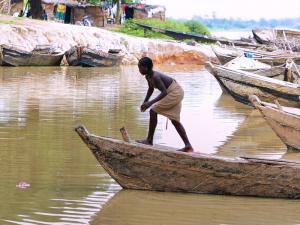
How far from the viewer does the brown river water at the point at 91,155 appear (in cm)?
786

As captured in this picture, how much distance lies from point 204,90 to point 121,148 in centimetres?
1508

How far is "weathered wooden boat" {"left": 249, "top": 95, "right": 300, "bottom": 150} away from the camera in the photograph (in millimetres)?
11258

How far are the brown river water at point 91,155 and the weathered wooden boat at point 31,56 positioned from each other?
225 inches

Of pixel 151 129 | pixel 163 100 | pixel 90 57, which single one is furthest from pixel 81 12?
pixel 151 129

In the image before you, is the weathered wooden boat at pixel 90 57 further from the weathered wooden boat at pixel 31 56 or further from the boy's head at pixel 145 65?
the boy's head at pixel 145 65

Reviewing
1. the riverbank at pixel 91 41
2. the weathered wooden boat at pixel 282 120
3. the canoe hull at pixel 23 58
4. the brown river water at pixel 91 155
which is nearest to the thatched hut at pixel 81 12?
the riverbank at pixel 91 41

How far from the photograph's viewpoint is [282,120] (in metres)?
11.3

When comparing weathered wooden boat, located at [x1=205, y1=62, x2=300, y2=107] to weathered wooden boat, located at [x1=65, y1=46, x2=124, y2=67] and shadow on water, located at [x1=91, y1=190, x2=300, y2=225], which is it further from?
weathered wooden boat, located at [x1=65, y1=46, x2=124, y2=67]

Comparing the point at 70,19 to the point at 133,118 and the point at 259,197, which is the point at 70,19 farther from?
the point at 259,197

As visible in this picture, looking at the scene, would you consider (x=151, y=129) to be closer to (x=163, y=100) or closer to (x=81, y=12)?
(x=163, y=100)

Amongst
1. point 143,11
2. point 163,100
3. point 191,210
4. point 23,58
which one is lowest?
point 23,58

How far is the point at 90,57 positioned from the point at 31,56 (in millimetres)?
2797

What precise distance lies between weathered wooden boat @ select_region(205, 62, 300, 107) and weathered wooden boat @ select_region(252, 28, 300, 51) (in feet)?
58.7

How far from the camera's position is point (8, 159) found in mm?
10555
